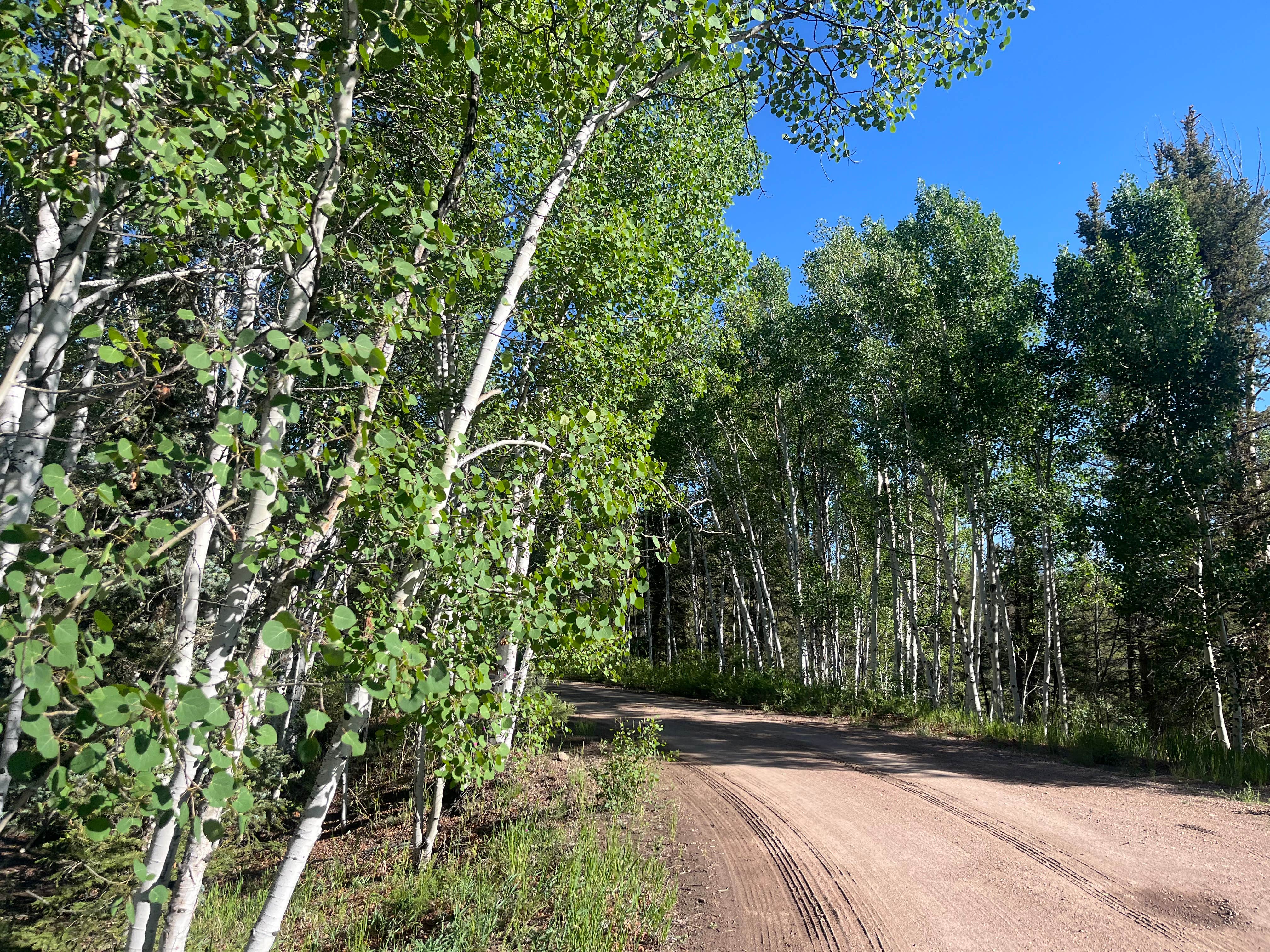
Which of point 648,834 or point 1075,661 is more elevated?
point 1075,661

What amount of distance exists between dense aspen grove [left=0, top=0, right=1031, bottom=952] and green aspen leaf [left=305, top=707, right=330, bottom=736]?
0.04 feet

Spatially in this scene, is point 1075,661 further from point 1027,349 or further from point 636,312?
point 636,312

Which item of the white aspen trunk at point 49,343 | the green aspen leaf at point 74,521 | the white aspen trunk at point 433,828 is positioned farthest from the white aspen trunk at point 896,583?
the green aspen leaf at point 74,521

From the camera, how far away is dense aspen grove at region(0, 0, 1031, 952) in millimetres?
1731

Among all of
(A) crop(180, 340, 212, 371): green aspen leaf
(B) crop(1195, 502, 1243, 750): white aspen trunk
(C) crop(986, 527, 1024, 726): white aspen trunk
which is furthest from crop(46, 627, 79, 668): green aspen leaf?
(C) crop(986, 527, 1024, 726): white aspen trunk

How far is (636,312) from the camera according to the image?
7.84 m

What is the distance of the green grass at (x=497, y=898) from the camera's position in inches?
177

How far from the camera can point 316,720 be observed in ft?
5.69

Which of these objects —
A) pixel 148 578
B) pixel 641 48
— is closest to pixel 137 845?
pixel 148 578

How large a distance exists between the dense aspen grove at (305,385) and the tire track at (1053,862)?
398 cm

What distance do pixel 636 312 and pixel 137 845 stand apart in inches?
296

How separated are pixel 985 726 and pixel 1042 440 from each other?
682cm

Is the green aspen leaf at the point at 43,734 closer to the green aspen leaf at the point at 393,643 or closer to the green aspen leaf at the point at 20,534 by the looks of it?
the green aspen leaf at the point at 20,534

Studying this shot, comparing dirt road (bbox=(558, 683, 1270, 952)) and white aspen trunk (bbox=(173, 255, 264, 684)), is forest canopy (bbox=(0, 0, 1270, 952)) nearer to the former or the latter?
white aspen trunk (bbox=(173, 255, 264, 684))
